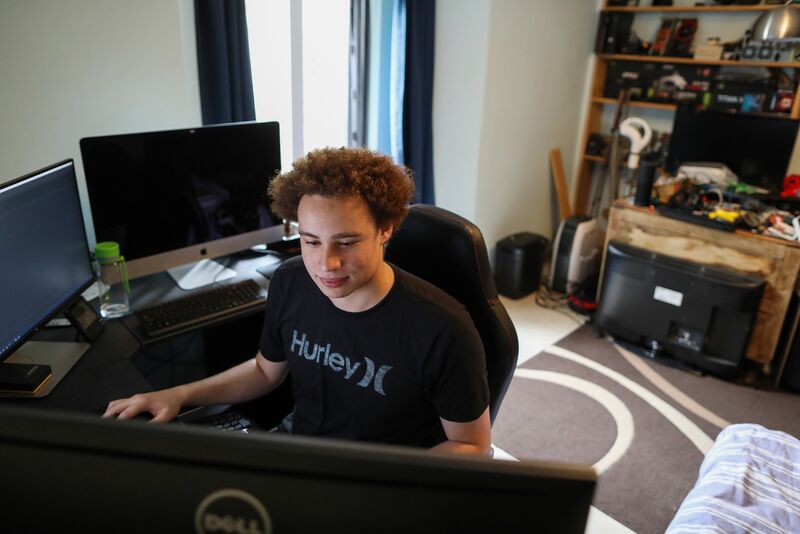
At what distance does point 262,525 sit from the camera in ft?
1.38

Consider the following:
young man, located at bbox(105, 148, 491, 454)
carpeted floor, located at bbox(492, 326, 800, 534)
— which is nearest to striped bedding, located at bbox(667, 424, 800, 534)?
carpeted floor, located at bbox(492, 326, 800, 534)

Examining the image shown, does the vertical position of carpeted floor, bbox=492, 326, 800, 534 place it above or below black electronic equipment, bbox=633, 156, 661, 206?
below

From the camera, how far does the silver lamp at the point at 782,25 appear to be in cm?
279

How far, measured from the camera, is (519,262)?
359 centimetres

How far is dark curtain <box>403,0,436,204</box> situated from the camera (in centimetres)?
307

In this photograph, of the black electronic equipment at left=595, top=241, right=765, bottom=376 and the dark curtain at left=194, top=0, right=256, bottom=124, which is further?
the black electronic equipment at left=595, top=241, right=765, bottom=376

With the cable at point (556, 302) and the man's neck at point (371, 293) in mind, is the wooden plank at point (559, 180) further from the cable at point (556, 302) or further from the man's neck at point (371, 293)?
the man's neck at point (371, 293)

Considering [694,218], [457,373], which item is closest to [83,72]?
[457,373]

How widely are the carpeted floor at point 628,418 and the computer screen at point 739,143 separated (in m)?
1.16

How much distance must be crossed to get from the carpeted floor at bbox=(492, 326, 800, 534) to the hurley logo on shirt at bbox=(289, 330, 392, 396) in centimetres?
131

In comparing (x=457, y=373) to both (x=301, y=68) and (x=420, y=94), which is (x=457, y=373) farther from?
(x=420, y=94)

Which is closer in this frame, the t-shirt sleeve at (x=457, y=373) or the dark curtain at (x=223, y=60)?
the t-shirt sleeve at (x=457, y=373)

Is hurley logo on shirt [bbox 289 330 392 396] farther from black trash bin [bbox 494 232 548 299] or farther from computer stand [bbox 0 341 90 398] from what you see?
black trash bin [bbox 494 232 548 299]

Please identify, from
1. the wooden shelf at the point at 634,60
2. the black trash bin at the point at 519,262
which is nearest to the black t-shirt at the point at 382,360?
the black trash bin at the point at 519,262
